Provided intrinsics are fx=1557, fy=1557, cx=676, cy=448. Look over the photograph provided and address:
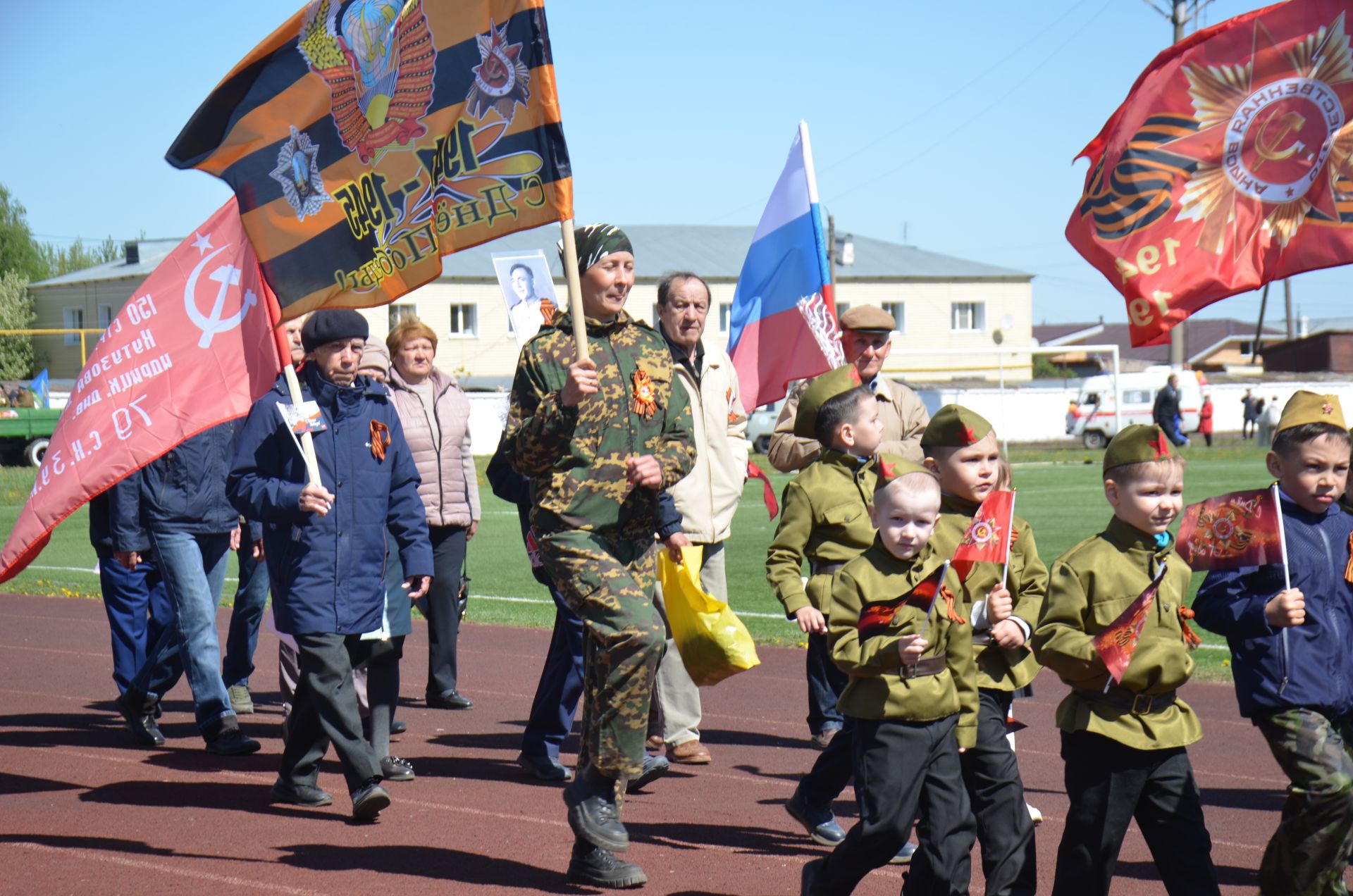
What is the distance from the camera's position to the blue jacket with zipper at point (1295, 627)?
4.95 metres

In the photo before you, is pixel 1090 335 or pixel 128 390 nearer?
pixel 128 390

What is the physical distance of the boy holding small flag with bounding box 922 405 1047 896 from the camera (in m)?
4.98

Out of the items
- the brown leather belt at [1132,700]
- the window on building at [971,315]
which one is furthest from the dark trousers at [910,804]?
the window on building at [971,315]

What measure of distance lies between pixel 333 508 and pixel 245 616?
3131 mm

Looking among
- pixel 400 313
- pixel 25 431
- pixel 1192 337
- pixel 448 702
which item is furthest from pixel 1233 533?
pixel 1192 337

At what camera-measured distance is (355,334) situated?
6.73 m

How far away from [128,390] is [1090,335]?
381ft

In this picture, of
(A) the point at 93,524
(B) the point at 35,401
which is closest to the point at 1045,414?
(B) the point at 35,401

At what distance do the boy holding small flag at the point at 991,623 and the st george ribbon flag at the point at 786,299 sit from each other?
385 centimetres

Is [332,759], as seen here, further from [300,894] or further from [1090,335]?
[1090,335]

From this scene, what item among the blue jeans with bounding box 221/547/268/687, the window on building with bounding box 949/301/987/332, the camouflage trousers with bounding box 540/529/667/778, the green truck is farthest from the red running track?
the window on building with bounding box 949/301/987/332

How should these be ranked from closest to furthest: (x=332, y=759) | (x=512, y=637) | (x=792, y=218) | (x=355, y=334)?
1. (x=355, y=334)
2. (x=332, y=759)
3. (x=792, y=218)
4. (x=512, y=637)

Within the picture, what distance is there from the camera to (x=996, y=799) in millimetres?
5105

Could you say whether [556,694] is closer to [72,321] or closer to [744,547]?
[744,547]
